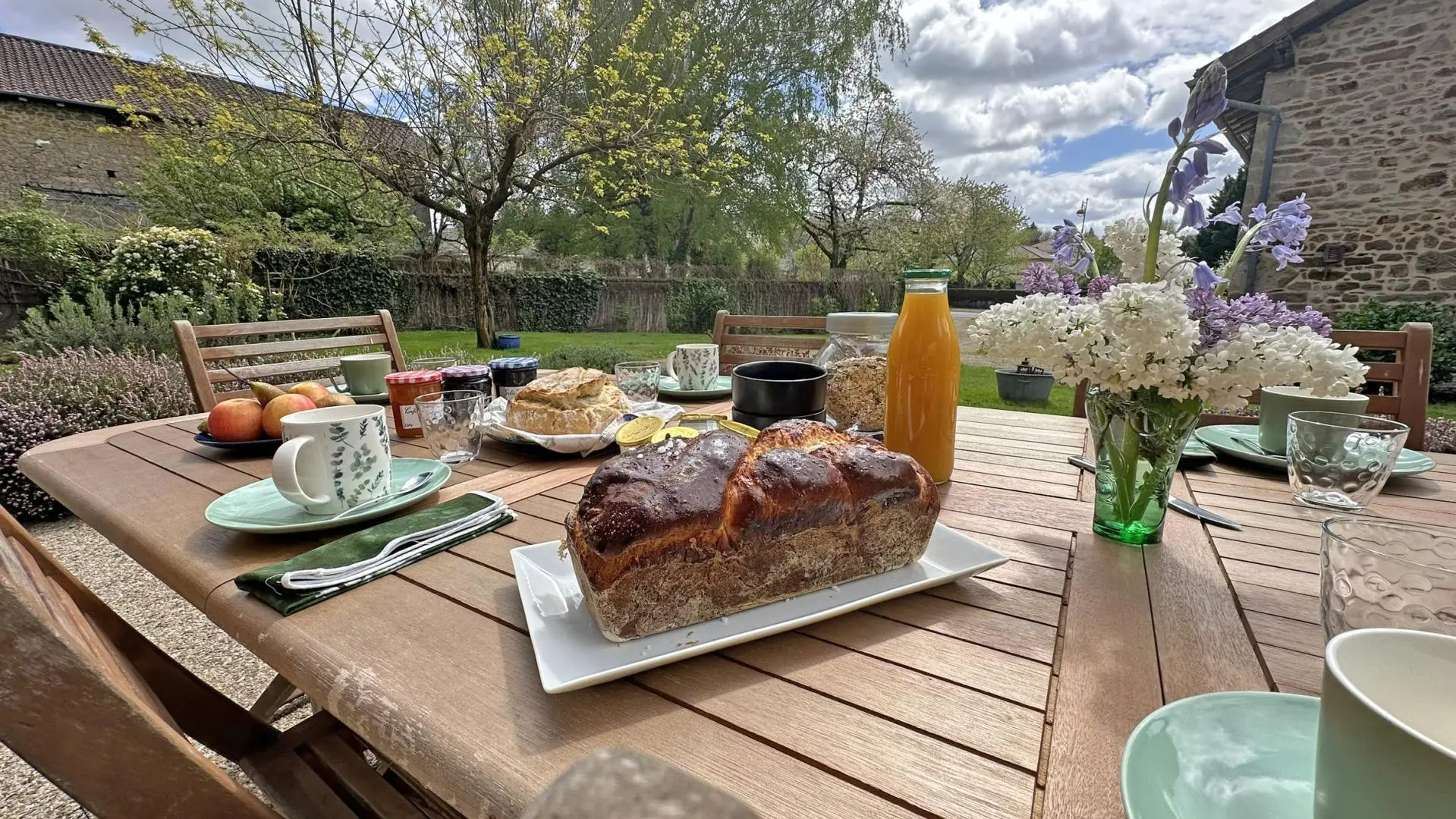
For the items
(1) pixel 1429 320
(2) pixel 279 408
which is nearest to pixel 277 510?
(2) pixel 279 408

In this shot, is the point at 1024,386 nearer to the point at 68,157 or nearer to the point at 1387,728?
the point at 1387,728

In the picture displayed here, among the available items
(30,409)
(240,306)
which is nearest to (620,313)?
(240,306)

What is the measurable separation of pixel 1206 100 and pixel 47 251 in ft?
36.5

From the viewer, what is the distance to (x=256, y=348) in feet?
7.84

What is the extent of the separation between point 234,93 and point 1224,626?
9.16 m

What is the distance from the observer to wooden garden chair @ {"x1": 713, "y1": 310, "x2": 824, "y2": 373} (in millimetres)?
2994

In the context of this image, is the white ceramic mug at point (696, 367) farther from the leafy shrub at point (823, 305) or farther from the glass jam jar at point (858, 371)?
the leafy shrub at point (823, 305)

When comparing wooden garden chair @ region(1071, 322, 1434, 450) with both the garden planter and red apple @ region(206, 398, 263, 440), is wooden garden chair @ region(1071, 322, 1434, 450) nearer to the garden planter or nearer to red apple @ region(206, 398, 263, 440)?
red apple @ region(206, 398, 263, 440)

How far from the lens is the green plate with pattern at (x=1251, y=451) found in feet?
4.40

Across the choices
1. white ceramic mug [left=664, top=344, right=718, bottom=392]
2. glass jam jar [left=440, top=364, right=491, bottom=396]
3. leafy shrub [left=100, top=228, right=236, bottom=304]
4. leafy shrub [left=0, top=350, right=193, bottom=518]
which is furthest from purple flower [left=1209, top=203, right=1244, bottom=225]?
leafy shrub [left=100, top=228, right=236, bottom=304]

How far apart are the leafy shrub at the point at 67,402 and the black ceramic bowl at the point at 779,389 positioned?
4.45 meters

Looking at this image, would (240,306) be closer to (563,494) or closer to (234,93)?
(234,93)

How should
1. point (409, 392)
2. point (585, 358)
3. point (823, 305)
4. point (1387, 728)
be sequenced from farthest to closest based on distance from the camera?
point (823, 305), point (585, 358), point (409, 392), point (1387, 728)

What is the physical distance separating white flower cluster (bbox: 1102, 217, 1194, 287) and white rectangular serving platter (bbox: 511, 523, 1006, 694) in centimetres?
60
